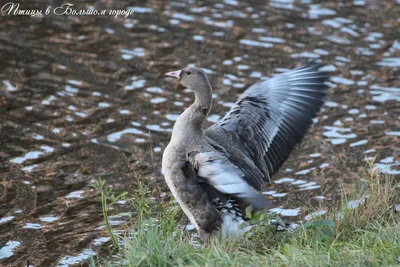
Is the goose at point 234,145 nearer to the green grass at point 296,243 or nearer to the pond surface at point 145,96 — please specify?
the green grass at point 296,243

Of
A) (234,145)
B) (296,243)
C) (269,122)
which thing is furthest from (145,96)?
(296,243)

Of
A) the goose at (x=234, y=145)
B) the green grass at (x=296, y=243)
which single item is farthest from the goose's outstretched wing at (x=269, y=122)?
the green grass at (x=296, y=243)

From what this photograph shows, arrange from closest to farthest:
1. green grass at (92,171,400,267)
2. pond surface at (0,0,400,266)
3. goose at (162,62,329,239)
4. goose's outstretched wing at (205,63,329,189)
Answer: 1. green grass at (92,171,400,267)
2. goose at (162,62,329,239)
3. goose's outstretched wing at (205,63,329,189)
4. pond surface at (0,0,400,266)

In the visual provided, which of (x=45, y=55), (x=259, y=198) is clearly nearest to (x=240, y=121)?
(x=259, y=198)

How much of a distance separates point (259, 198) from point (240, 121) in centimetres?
170

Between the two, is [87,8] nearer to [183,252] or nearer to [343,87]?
[343,87]

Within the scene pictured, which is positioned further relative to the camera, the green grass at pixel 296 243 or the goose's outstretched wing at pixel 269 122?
the goose's outstretched wing at pixel 269 122

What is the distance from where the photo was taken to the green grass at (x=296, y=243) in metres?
5.12

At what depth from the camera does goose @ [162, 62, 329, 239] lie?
577cm

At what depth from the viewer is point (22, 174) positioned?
27.7 ft

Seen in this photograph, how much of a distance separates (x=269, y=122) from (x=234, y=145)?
490 mm

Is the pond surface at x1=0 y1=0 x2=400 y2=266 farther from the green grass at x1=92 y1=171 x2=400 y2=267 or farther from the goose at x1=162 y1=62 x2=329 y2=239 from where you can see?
the green grass at x1=92 y1=171 x2=400 y2=267

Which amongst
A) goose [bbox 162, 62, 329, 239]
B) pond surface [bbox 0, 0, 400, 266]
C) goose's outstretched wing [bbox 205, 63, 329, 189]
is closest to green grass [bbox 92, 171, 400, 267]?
goose [bbox 162, 62, 329, 239]

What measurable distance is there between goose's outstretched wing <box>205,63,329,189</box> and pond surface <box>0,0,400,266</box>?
83 centimetres
